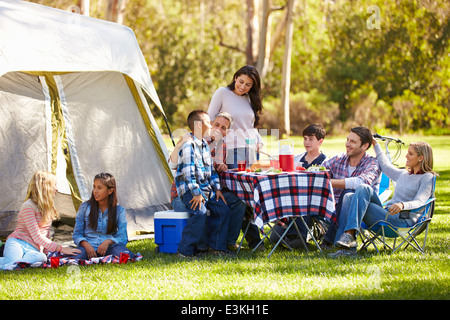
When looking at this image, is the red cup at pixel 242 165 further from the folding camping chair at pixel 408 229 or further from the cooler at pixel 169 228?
the folding camping chair at pixel 408 229

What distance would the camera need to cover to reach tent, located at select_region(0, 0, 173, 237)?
18.6 ft

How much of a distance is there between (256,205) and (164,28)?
24.6 m

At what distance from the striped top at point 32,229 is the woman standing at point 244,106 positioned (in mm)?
1720

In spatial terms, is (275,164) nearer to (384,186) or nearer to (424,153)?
(424,153)

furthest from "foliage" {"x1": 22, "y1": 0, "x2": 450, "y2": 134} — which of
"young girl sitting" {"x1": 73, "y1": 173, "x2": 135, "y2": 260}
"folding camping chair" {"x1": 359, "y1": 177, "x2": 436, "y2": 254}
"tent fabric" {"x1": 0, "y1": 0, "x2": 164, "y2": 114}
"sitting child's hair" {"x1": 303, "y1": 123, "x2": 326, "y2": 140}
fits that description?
"young girl sitting" {"x1": 73, "y1": 173, "x2": 135, "y2": 260}

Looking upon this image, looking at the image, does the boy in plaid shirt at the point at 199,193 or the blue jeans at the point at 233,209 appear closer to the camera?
the boy in plaid shirt at the point at 199,193

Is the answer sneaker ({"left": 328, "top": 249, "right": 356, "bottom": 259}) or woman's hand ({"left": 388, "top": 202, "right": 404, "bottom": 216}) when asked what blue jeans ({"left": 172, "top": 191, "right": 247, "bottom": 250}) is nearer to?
sneaker ({"left": 328, "top": 249, "right": 356, "bottom": 259})

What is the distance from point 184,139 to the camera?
4926 millimetres

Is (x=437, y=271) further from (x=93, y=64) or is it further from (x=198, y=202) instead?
(x=93, y=64)

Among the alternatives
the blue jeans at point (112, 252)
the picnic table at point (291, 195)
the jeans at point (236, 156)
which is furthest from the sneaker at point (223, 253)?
the jeans at point (236, 156)

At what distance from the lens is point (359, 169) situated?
5031 millimetres

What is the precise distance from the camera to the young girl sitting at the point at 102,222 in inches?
189

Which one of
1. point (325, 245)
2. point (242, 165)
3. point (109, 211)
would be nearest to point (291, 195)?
point (242, 165)

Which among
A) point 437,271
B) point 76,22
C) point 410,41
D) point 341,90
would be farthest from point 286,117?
point 437,271
